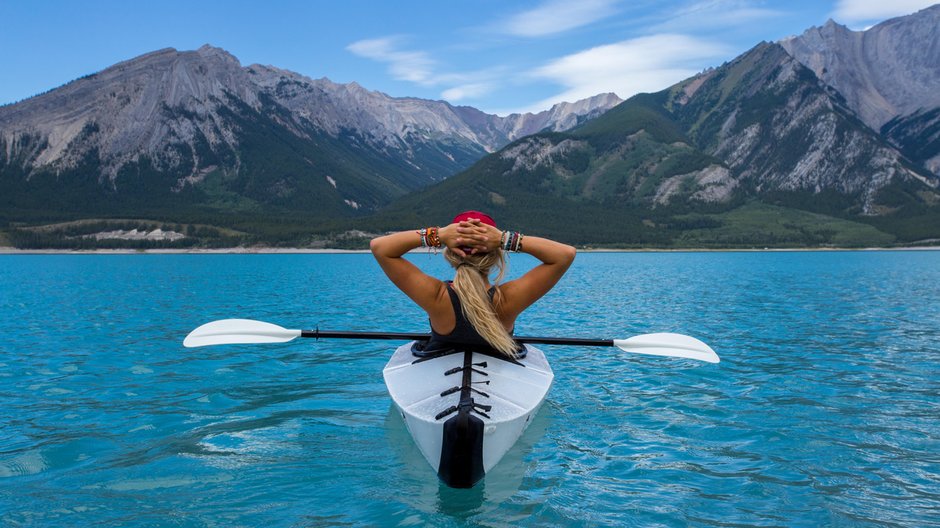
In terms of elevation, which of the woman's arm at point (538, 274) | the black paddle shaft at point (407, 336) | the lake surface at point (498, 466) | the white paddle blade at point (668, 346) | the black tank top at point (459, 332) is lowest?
the lake surface at point (498, 466)

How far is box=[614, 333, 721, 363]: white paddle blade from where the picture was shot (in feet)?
44.0

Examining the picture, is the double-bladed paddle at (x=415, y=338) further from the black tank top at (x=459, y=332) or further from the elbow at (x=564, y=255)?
the elbow at (x=564, y=255)

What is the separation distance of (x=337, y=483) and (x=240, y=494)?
145 cm

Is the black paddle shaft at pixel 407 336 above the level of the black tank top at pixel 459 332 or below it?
below

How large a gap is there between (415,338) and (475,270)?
5.06 m

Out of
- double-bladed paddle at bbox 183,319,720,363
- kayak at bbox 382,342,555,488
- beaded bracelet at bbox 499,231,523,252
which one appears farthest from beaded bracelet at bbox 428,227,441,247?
double-bladed paddle at bbox 183,319,720,363

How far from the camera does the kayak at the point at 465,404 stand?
26.7 ft

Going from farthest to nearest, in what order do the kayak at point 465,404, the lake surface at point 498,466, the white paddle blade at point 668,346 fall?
1. the white paddle blade at point 668,346
2. the lake surface at point 498,466
3. the kayak at point 465,404

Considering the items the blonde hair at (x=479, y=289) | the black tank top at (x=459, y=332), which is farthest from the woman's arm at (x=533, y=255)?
the black tank top at (x=459, y=332)

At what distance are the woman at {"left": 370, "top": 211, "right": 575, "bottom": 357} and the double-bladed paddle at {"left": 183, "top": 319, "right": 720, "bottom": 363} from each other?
3.75 meters

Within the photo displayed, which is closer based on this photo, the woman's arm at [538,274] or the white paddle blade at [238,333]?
the woman's arm at [538,274]

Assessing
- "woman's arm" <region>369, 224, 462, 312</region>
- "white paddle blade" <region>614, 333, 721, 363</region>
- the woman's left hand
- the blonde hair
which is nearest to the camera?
the woman's left hand

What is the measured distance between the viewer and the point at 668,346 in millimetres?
13594

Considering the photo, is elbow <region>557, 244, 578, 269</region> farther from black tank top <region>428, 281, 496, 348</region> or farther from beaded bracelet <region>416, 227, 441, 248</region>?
beaded bracelet <region>416, 227, 441, 248</region>
